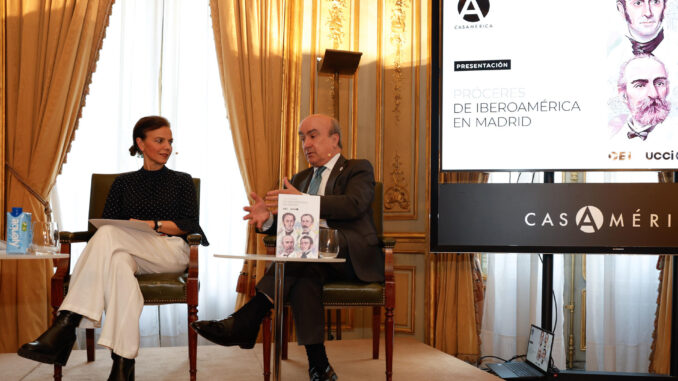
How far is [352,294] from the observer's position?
273 centimetres

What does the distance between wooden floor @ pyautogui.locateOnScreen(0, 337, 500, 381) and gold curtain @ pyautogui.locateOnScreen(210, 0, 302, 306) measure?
703 millimetres

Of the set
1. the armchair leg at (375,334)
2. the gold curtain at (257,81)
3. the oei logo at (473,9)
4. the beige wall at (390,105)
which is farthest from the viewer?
the beige wall at (390,105)

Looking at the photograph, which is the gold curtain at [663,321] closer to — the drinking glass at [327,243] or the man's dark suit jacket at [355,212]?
the man's dark suit jacket at [355,212]

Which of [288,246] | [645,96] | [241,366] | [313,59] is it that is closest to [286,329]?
[241,366]

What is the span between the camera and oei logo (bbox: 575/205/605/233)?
10.6ft

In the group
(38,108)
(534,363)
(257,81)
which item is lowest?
(534,363)

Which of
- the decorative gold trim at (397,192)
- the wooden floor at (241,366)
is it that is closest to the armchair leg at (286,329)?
the wooden floor at (241,366)

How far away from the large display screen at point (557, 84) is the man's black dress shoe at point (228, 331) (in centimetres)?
152

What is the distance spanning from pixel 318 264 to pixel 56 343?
3.65ft

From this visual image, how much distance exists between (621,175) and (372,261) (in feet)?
6.11

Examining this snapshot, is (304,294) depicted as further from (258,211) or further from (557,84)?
(557,84)

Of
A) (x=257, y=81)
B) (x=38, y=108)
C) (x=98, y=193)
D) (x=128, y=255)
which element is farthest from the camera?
(x=257, y=81)

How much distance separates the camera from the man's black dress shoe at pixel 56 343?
226cm

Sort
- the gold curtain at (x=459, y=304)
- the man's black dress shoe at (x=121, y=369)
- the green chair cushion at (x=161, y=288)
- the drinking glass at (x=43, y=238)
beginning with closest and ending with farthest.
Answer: the drinking glass at (x=43, y=238)
the man's black dress shoe at (x=121, y=369)
the green chair cushion at (x=161, y=288)
the gold curtain at (x=459, y=304)
